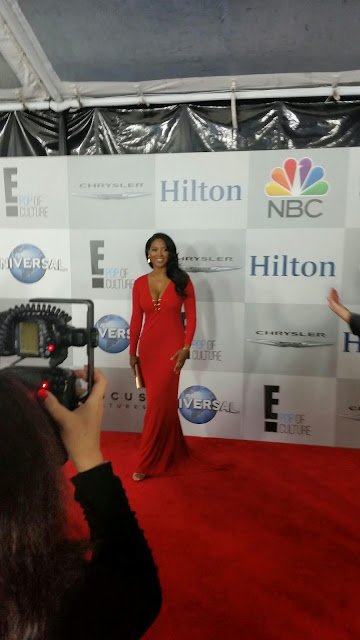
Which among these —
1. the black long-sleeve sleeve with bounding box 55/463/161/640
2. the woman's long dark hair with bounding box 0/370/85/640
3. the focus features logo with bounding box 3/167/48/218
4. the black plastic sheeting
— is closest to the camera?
the black long-sleeve sleeve with bounding box 55/463/161/640

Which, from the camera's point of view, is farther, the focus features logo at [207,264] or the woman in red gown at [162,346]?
the focus features logo at [207,264]

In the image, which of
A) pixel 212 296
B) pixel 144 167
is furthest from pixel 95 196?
pixel 212 296

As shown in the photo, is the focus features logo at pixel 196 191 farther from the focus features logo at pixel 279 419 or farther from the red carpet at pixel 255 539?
the red carpet at pixel 255 539

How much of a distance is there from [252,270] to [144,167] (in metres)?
0.94

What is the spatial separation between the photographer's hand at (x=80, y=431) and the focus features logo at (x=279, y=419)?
2.56 m

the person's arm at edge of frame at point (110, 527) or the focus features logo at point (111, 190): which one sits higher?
the focus features logo at point (111, 190)

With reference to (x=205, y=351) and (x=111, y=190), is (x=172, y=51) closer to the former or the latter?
(x=111, y=190)

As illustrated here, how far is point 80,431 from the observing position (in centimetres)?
83

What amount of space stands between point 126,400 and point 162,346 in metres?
0.73

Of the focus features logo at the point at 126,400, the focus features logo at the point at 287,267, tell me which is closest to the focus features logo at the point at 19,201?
the focus features logo at the point at 126,400

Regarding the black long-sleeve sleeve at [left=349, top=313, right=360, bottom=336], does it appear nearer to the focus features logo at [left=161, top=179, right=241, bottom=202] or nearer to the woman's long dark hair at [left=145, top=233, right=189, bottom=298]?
the woman's long dark hair at [left=145, top=233, right=189, bottom=298]

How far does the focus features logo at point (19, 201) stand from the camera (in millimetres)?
3395

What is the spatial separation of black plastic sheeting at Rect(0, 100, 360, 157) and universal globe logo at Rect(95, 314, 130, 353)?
115cm

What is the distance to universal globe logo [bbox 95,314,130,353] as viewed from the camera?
3438mm
